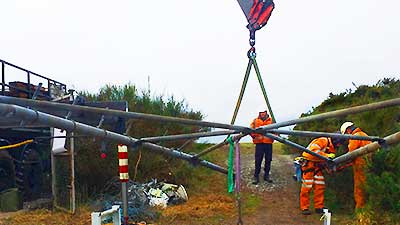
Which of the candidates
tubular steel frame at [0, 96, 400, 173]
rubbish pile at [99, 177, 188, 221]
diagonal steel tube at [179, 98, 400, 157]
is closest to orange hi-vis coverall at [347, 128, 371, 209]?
rubbish pile at [99, 177, 188, 221]

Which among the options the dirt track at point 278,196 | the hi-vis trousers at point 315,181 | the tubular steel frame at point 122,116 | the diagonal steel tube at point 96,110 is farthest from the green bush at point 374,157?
the diagonal steel tube at point 96,110

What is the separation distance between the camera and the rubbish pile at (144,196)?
8961mm

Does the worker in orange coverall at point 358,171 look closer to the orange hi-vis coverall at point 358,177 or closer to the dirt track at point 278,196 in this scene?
the orange hi-vis coverall at point 358,177

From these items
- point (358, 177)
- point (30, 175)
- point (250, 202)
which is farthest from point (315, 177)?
point (30, 175)

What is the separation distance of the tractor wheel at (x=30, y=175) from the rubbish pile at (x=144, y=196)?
2361 millimetres

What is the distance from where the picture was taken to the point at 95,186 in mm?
11398

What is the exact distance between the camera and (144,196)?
9.98 meters

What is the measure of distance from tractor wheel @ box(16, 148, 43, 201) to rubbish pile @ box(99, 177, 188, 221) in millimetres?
2361

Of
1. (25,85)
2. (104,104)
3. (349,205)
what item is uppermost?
(25,85)

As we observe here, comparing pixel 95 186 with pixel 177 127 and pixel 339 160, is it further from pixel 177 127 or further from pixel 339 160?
pixel 339 160

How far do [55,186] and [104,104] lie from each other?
12.2ft

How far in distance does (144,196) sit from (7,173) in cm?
406

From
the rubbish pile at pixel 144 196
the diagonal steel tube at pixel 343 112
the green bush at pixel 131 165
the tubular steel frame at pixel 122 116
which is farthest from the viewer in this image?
the green bush at pixel 131 165

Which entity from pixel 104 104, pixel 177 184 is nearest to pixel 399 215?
pixel 104 104
